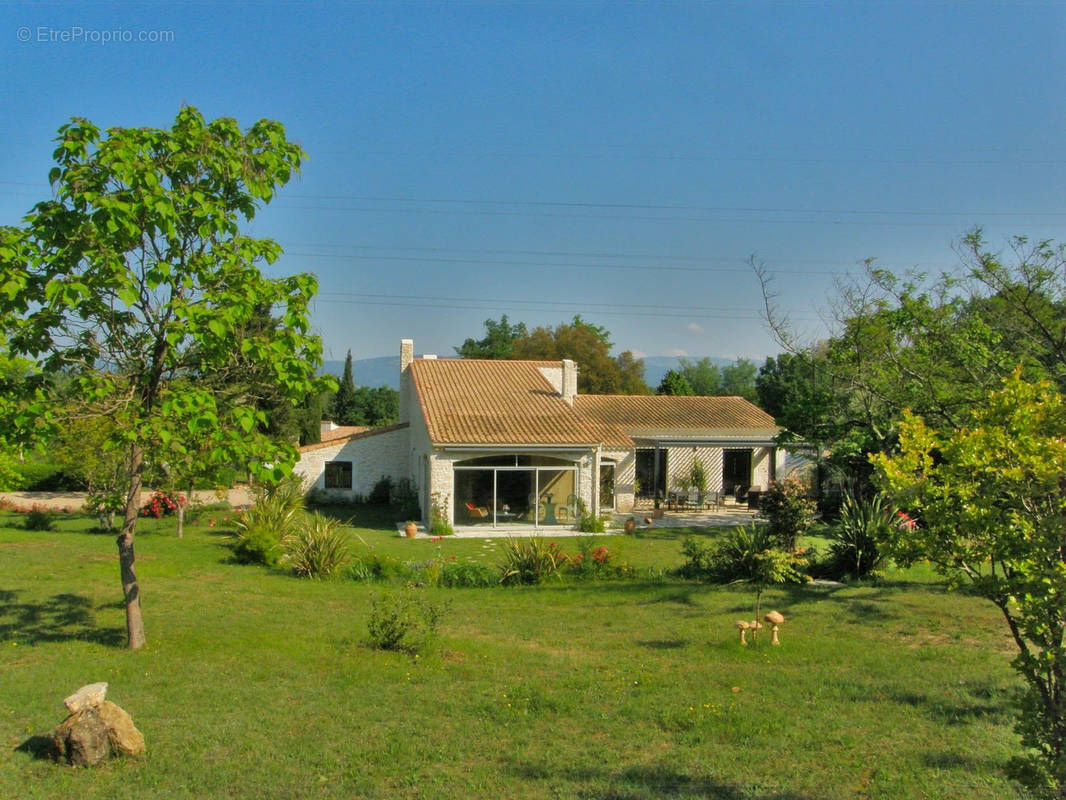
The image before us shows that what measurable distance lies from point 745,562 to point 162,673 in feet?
36.3

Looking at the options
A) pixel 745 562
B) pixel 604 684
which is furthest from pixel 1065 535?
pixel 745 562

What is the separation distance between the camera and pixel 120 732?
6.56 m

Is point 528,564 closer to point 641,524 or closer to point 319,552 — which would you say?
point 319,552

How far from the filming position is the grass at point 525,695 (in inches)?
246

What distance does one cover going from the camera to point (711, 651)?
34.4 feet

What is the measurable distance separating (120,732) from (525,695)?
151 inches

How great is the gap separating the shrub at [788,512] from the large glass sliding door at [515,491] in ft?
32.8

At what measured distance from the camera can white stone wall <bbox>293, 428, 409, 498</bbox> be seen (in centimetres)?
3178

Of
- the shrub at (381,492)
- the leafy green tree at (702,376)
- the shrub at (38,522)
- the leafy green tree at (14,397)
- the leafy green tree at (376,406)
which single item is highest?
the leafy green tree at (702,376)

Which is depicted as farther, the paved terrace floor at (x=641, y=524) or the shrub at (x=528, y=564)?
the paved terrace floor at (x=641, y=524)

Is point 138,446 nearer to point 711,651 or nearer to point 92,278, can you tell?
point 92,278

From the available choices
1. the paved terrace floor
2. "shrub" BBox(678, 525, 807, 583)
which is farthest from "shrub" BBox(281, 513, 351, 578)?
"shrub" BBox(678, 525, 807, 583)

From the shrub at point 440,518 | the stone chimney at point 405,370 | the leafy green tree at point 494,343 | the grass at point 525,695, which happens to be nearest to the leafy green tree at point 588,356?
the leafy green tree at point 494,343

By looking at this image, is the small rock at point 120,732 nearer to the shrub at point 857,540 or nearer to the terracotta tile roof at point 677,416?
the shrub at point 857,540
